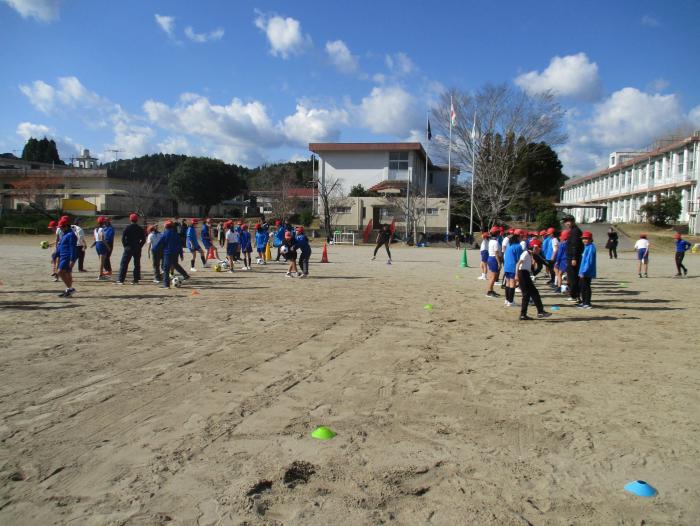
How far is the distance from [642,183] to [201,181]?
54717mm

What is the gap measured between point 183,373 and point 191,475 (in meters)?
2.43

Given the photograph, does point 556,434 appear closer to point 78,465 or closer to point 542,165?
point 78,465

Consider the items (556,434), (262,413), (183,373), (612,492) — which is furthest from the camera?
(183,373)

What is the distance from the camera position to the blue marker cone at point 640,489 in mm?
3436

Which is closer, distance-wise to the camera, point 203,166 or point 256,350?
point 256,350

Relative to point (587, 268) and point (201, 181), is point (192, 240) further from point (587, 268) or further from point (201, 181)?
point (201, 181)

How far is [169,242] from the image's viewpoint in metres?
13.0

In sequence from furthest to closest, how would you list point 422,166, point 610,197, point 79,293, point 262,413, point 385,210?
point 610,197, point 422,166, point 385,210, point 79,293, point 262,413

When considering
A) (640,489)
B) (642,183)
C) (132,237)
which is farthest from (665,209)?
(640,489)

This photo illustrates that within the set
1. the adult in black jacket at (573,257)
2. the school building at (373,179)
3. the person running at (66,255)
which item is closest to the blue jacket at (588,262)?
the adult in black jacket at (573,257)

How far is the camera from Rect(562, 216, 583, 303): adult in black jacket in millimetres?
11445

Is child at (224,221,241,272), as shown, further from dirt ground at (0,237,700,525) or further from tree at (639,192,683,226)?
tree at (639,192,683,226)

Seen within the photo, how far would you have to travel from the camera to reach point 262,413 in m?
4.72

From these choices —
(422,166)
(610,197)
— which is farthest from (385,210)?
(610,197)
